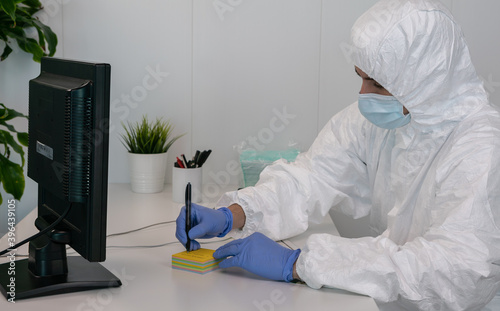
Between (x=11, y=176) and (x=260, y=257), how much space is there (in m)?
1.06

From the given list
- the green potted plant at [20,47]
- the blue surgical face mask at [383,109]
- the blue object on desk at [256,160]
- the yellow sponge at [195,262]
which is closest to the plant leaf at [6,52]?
the green potted plant at [20,47]

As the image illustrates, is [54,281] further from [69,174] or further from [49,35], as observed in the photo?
[49,35]

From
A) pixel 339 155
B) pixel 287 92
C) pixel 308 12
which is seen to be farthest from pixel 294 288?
pixel 308 12

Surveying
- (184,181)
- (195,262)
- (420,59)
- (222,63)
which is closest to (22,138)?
(184,181)

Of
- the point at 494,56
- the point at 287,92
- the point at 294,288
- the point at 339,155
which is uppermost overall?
the point at 494,56

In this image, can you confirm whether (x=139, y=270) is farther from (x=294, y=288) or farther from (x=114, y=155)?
(x=114, y=155)

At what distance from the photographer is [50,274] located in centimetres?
110

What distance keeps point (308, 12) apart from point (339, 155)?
2.16 feet

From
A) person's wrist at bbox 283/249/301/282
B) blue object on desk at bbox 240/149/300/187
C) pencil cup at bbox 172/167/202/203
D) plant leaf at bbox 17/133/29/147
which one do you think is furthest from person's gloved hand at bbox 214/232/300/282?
plant leaf at bbox 17/133/29/147

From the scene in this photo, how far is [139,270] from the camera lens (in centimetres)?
118

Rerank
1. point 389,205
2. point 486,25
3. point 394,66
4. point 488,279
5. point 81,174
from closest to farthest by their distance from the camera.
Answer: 1. point 81,174
2. point 488,279
3. point 394,66
4. point 389,205
5. point 486,25

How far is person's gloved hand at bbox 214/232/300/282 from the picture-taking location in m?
1.14

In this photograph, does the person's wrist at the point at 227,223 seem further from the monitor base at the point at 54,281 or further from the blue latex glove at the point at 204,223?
the monitor base at the point at 54,281

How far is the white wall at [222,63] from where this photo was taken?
2.01 metres
